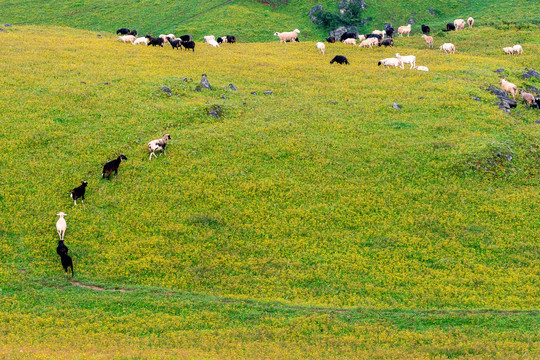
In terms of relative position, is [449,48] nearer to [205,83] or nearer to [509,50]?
[509,50]

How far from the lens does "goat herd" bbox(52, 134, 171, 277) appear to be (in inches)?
718

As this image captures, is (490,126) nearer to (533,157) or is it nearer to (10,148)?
(533,157)

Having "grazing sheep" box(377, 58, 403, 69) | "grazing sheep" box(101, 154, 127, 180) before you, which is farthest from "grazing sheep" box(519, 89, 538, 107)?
"grazing sheep" box(101, 154, 127, 180)

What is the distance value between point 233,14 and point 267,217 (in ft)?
188

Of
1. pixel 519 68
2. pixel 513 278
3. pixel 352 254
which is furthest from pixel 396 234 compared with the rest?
pixel 519 68

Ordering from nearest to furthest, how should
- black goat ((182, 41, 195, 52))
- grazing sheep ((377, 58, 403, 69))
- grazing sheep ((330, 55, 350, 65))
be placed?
grazing sheep ((377, 58, 403, 69))
grazing sheep ((330, 55, 350, 65))
black goat ((182, 41, 195, 52))

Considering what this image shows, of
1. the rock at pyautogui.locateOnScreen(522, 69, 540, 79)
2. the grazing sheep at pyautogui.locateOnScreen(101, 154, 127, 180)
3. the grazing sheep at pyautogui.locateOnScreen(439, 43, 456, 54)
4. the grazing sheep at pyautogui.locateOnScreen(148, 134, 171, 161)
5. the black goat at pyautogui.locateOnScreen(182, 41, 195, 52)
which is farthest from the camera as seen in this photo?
the grazing sheep at pyautogui.locateOnScreen(439, 43, 456, 54)

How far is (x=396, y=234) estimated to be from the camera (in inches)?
847

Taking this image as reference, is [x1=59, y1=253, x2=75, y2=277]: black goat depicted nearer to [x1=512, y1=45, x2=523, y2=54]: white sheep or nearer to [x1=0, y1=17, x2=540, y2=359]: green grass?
[x1=0, y1=17, x2=540, y2=359]: green grass

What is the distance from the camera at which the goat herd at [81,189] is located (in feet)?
59.9

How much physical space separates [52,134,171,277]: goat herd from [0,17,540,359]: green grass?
1.50 feet

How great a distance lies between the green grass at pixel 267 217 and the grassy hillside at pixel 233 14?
33239 mm

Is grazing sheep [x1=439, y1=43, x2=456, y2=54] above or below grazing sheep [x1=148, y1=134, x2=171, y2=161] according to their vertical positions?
below

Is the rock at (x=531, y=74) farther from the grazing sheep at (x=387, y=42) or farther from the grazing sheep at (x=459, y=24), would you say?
the grazing sheep at (x=459, y=24)
